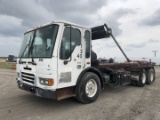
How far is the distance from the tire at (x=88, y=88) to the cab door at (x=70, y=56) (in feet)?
0.97

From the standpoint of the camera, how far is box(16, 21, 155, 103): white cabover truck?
4.94m

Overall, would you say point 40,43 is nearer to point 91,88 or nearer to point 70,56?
point 70,56

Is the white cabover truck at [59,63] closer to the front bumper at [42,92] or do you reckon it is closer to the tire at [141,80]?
the front bumper at [42,92]

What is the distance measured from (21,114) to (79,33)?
10.1ft

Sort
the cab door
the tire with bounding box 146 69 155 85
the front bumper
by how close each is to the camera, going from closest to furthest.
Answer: the front bumper → the cab door → the tire with bounding box 146 69 155 85

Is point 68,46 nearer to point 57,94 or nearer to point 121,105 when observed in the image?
point 57,94

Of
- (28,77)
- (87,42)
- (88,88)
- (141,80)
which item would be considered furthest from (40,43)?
(141,80)

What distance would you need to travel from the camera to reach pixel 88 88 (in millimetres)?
6031

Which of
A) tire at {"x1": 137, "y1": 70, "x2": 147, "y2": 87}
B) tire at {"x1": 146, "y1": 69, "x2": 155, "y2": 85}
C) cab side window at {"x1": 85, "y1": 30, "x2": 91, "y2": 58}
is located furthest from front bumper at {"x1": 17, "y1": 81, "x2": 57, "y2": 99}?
tire at {"x1": 146, "y1": 69, "x2": 155, "y2": 85}

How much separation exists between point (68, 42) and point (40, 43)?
89 centimetres

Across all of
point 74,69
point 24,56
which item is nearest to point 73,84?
point 74,69

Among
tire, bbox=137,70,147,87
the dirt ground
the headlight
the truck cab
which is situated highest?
the truck cab

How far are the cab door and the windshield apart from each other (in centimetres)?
30

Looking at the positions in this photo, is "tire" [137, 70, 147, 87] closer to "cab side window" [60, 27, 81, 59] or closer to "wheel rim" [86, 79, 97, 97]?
"wheel rim" [86, 79, 97, 97]
